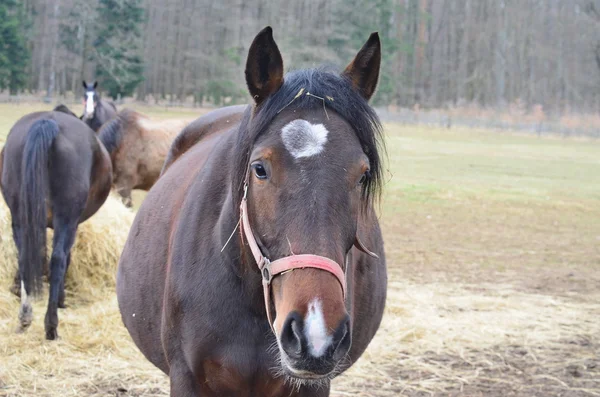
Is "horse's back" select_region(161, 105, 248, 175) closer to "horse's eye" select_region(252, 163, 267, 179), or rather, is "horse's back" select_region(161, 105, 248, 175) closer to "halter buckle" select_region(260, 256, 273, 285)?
"horse's eye" select_region(252, 163, 267, 179)

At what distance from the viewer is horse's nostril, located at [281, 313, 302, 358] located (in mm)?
1706

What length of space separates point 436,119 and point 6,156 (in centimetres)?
3138

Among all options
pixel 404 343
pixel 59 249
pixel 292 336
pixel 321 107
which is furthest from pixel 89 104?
pixel 292 336

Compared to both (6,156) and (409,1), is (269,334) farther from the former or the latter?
(409,1)

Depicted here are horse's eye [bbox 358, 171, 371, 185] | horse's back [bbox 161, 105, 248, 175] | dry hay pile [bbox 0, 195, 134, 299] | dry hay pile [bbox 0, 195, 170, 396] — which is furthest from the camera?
dry hay pile [bbox 0, 195, 134, 299]

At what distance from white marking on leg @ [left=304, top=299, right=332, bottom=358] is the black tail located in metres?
3.97

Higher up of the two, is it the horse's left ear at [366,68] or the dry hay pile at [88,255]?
the horse's left ear at [366,68]

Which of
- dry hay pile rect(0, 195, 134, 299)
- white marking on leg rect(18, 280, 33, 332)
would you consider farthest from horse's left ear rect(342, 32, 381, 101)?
dry hay pile rect(0, 195, 134, 299)

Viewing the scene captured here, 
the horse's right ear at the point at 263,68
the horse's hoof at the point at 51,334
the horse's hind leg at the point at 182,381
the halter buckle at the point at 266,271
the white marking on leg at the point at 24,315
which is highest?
the horse's right ear at the point at 263,68

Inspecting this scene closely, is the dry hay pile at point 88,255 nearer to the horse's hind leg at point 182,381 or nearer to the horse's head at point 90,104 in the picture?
the horse's hind leg at point 182,381

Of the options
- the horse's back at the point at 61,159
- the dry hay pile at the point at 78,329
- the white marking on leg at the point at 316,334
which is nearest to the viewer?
the white marking on leg at the point at 316,334

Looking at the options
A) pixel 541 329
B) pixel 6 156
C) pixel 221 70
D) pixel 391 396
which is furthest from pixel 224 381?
pixel 221 70

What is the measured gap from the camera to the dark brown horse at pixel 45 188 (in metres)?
5.16

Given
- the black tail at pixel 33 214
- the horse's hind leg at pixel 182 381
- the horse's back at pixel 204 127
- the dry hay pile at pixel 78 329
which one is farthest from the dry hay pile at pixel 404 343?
the horse's hind leg at pixel 182 381
